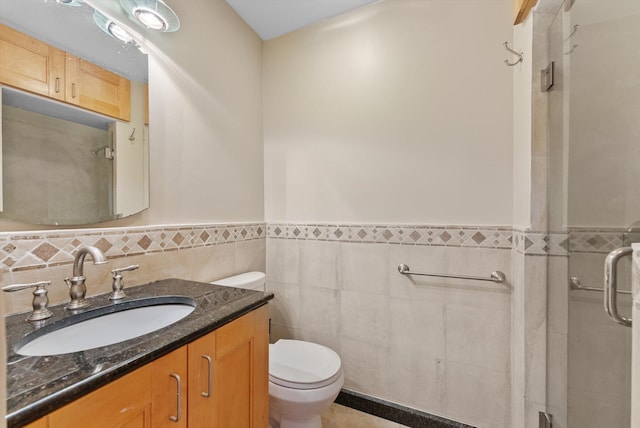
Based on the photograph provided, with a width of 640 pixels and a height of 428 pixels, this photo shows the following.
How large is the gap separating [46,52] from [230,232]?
3.57 ft

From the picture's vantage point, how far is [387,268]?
5.32ft

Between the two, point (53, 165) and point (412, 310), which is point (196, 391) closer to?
point (53, 165)

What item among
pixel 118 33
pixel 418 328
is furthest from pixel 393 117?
pixel 118 33

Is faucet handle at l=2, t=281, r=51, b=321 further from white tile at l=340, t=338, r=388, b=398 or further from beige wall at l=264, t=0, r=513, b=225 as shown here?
white tile at l=340, t=338, r=388, b=398

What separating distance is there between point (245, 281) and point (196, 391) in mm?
826

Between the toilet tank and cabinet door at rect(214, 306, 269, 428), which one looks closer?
cabinet door at rect(214, 306, 269, 428)

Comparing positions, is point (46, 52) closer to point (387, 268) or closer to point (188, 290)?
point (188, 290)

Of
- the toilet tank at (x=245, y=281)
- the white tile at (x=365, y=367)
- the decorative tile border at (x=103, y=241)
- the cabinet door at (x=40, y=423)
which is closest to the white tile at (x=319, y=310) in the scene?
the white tile at (x=365, y=367)

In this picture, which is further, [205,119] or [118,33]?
[205,119]

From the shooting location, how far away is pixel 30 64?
889mm

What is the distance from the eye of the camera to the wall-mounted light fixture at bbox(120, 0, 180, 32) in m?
1.17

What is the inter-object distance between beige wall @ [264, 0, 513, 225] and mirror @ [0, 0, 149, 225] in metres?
0.95

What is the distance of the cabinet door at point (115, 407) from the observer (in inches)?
20.4

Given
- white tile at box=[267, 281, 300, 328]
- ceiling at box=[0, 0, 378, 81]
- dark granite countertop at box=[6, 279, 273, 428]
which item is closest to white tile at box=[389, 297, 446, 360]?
white tile at box=[267, 281, 300, 328]
